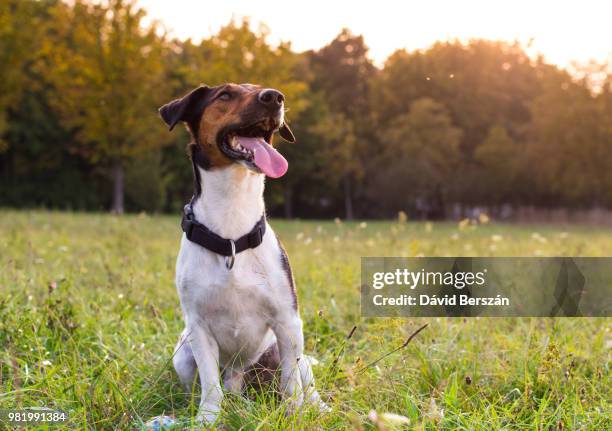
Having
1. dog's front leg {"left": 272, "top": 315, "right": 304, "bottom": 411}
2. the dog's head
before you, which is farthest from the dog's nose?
dog's front leg {"left": 272, "top": 315, "right": 304, "bottom": 411}

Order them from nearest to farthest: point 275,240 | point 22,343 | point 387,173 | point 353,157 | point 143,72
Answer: point 275,240
point 22,343
point 143,72
point 387,173
point 353,157

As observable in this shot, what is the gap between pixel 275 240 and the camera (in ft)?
11.7

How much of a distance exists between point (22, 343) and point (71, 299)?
1484 mm

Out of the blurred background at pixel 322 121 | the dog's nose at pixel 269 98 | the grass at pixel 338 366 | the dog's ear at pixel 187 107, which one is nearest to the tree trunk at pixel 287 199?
the blurred background at pixel 322 121

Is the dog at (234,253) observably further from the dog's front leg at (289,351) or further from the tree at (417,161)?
the tree at (417,161)

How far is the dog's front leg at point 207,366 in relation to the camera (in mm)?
3174

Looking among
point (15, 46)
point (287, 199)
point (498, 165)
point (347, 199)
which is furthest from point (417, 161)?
point (15, 46)

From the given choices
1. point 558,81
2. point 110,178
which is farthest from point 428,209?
point 110,178

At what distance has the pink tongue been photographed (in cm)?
322

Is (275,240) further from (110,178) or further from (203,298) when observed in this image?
(110,178)

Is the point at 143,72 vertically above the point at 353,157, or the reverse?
the point at 143,72

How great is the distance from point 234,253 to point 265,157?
0.51 meters

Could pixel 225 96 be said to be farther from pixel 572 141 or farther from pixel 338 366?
pixel 572 141

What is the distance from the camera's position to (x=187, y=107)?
356 cm
